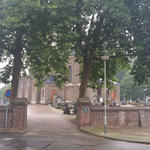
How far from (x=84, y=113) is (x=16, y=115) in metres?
5.13

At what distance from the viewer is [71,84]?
157 ft

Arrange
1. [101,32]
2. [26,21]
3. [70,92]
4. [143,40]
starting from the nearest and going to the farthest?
[26,21]
[143,40]
[101,32]
[70,92]

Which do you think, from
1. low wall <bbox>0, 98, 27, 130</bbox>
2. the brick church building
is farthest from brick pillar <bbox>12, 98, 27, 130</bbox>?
A: the brick church building

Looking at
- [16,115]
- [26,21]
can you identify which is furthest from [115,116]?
[26,21]

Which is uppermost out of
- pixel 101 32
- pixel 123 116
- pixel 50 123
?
pixel 101 32

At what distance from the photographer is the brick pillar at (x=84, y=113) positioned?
52.2 feet

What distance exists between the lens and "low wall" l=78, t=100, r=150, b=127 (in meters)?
16.0

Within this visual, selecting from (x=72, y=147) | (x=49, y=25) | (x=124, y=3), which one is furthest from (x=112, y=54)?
(x=72, y=147)

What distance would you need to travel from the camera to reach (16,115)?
15047 mm

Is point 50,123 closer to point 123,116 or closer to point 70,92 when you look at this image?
point 123,116

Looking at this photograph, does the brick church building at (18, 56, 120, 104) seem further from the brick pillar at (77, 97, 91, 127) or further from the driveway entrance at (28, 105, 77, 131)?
the brick pillar at (77, 97, 91, 127)

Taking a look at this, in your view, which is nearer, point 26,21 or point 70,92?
point 26,21

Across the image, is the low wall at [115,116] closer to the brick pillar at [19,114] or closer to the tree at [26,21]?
the brick pillar at [19,114]

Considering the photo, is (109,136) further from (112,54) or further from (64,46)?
(112,54)
